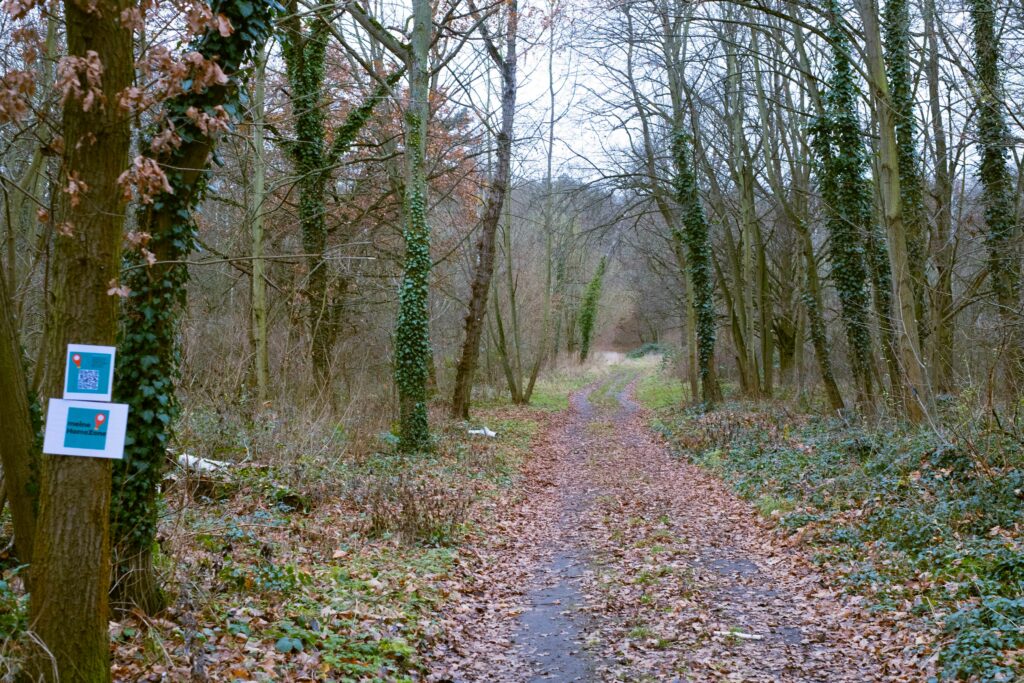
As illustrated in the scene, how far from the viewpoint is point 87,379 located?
3.70 meters

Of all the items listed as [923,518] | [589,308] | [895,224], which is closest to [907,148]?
[895,224]

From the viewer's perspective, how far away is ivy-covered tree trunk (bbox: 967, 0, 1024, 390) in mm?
12984

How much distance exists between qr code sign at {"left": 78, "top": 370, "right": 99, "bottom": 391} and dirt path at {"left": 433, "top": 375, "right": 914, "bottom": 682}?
337 cm

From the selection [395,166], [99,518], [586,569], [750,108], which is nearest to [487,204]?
[395,166]

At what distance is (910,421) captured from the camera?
38.4 ft

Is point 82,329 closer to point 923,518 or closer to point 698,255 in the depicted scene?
point 923,518

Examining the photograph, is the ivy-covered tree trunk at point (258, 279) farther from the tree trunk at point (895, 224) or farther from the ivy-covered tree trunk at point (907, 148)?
the ivy-covered tree trunk at point (907, 148)

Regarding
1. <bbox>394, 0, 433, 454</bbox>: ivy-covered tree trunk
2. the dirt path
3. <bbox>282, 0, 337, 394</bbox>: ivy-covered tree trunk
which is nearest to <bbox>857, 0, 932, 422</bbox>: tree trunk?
the dirt path

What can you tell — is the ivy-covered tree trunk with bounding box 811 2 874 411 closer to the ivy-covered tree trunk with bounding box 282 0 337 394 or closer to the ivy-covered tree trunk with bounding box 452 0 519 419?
the ivy-covered tree trunk with bounding box 452 0 519 419

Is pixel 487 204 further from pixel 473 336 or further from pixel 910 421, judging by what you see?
pixel 910 421

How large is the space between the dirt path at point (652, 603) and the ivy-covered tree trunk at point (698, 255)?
1042 centimetres

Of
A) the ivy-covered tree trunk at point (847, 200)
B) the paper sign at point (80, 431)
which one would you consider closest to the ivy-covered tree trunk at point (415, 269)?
the ivy-covered tree trunk at point (847, 200)

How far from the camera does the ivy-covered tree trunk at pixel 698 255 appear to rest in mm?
22406

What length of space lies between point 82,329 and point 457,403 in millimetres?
16873
